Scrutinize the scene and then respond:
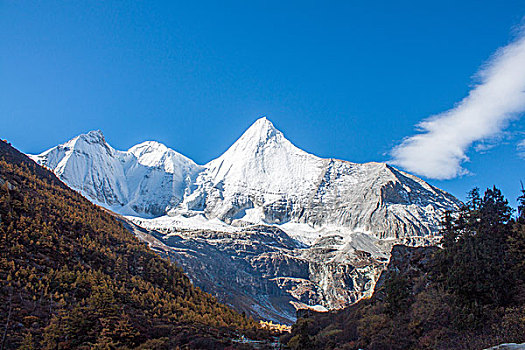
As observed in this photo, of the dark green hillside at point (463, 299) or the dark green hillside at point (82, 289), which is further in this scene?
the dark green hillside at point (82, 289)

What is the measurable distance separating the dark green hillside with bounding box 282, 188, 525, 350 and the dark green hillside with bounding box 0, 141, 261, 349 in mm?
13650

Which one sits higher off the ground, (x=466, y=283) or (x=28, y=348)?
(x=466, y=283)

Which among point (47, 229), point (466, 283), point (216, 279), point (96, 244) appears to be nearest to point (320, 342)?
point (466, 283)

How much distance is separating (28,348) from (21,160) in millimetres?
51002

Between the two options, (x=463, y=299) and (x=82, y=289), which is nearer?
(x=463, y=299)

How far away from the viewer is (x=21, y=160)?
6600 cm

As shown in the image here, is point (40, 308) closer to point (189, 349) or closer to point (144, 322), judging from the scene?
point (144, 322)

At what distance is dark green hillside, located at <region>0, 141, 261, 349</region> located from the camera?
28394mm

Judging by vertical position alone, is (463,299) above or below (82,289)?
below

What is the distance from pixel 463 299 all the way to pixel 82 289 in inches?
1246

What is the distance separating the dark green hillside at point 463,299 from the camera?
25781 mm

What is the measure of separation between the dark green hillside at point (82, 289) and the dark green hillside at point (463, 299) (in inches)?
537

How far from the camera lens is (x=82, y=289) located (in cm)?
3559

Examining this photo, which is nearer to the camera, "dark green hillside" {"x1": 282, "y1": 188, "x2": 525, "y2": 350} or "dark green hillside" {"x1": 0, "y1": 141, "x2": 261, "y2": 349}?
"dark green hillside" {"x1": 282, "y1": 188, "x2": 525, "y2": 350}
